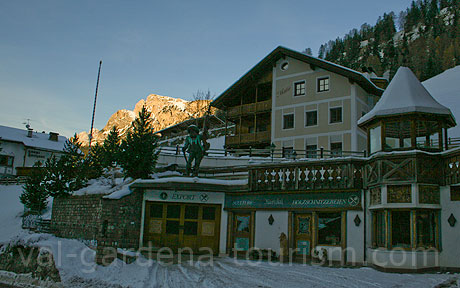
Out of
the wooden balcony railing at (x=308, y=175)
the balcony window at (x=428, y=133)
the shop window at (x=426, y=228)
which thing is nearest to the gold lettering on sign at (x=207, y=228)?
the wooden balcony railing at (x=308, y=175)

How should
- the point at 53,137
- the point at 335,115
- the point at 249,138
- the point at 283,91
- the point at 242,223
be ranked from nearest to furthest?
the point at 242,223 → the point at 335,115 → the point at 283,91 → the point at 249,138 → the point at 53,137

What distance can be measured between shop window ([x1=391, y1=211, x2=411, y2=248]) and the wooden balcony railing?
1856 millimetres

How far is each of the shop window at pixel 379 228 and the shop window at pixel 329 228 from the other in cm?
151

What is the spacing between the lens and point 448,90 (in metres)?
53.5

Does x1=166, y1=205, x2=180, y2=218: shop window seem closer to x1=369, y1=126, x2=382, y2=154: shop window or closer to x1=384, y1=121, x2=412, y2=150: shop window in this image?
x1=369, y1=126, x2=382, y2=154: shop window

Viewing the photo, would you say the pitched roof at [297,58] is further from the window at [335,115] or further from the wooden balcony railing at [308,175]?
the wooden balcony railing at [308,175]

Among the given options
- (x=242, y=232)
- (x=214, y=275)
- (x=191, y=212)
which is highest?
(x=191, y=212)

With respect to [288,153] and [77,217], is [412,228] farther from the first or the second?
[77,217]

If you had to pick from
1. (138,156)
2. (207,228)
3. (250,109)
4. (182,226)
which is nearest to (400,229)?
(207,228)

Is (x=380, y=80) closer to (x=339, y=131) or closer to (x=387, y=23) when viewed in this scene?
(x=339, y=131)

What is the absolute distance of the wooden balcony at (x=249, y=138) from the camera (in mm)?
36844

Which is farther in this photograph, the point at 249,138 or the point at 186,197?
the point at 249,138

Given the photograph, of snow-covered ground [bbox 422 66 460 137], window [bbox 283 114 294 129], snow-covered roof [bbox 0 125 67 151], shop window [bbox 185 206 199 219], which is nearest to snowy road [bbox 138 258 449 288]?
shop window [bbox 185 206 199 219]

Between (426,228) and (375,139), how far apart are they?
363 cm
